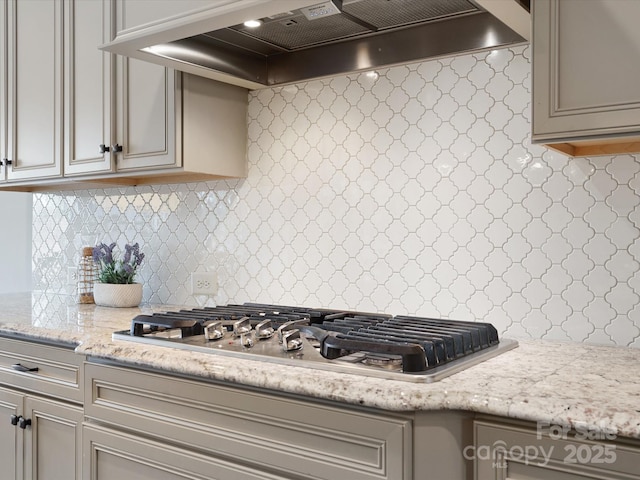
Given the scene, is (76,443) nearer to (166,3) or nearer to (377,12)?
(166,3)

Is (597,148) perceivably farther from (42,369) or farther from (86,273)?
(86,273)

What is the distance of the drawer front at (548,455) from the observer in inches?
41.1

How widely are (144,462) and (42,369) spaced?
574 mm

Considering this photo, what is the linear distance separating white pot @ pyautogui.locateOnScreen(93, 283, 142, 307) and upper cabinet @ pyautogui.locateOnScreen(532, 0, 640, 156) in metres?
1.70

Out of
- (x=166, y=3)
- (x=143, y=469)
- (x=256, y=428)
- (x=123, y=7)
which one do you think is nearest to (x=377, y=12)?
(x=166, y=3)

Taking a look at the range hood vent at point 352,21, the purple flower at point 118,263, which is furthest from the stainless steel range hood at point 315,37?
the purple flower at point 118,263

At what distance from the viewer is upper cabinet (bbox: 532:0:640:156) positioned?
133cm

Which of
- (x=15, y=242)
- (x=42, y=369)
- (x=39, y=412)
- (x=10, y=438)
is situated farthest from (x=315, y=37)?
(x=15, y=242)

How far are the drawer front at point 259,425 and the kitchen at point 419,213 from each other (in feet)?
0.25

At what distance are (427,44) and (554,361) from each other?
40.2 inches

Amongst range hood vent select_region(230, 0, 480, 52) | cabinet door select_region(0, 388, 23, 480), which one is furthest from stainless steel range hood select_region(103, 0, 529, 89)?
cabinet door select_region(0, 388, 23, 480)

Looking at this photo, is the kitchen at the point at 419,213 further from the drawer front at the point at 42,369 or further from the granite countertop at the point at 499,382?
the drawer front at the point at 42,369

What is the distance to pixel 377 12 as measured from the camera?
1831 mm

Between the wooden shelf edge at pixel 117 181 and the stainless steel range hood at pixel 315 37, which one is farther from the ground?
the stainless steel range hood at pixel 315 37
